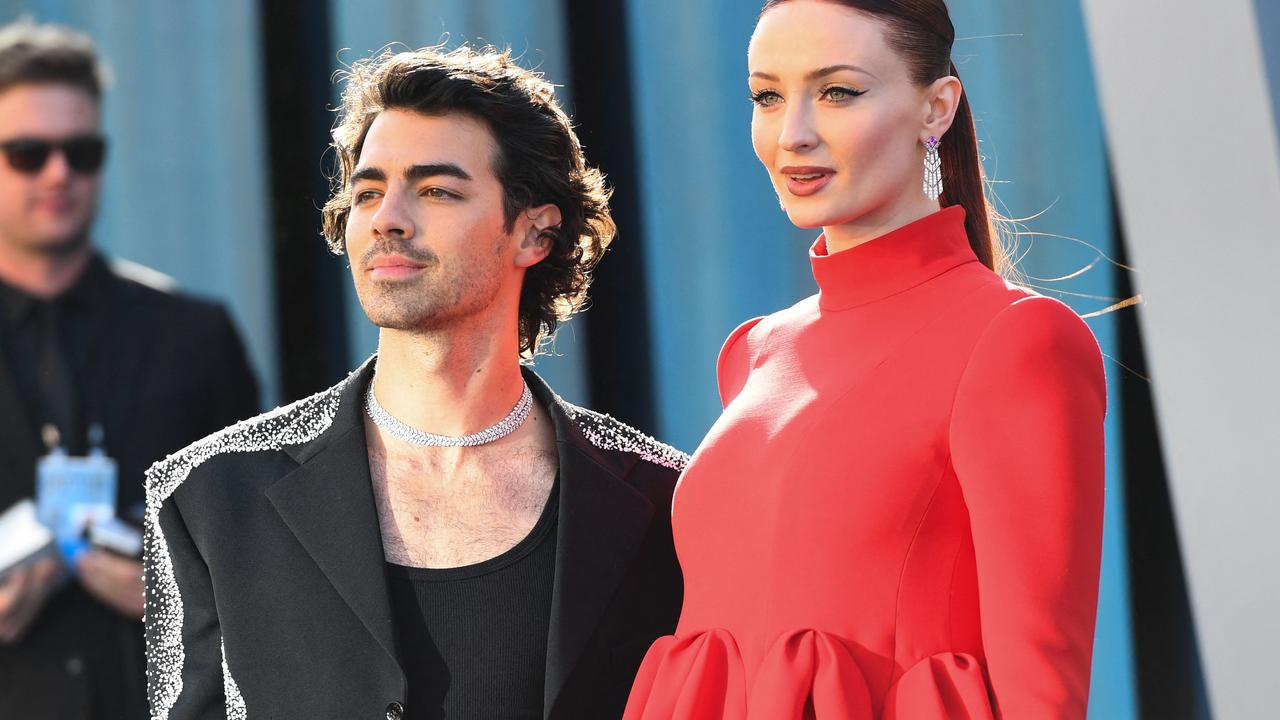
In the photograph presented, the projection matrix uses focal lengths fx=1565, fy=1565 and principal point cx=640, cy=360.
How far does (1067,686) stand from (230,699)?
130cm

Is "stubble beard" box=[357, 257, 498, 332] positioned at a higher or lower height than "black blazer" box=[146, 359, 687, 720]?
higher

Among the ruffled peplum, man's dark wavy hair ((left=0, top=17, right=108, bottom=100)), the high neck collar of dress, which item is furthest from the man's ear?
man's dark wavy hair ((left=0, top=17, right=108, bottom=100))

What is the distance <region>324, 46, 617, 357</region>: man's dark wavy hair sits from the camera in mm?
2750

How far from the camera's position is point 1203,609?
309 centimetres

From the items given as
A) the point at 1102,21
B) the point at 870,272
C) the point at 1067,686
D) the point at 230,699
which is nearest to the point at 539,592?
the point at 230,699

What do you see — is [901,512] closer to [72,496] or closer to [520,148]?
[520,148]

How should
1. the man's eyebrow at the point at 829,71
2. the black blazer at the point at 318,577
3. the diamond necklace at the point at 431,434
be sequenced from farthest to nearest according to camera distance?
the diamond necklace at the point at 431,434 → the black blazer at the point at 318,577 → the man's eyebrow at the point at 829,71

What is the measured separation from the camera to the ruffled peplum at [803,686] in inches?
72.8

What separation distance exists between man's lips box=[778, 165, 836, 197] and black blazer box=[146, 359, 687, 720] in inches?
28.9

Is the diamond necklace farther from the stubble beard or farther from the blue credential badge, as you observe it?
the blue credential badge

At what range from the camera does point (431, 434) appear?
265cm

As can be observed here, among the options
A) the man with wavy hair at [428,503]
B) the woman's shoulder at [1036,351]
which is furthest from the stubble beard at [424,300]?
the woman's shoulder at [1036,351]

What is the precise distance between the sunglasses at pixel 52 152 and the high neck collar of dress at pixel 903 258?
252 centimetres

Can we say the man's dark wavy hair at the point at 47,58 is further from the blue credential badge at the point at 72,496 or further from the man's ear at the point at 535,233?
the man's ear at the point at 535,233
